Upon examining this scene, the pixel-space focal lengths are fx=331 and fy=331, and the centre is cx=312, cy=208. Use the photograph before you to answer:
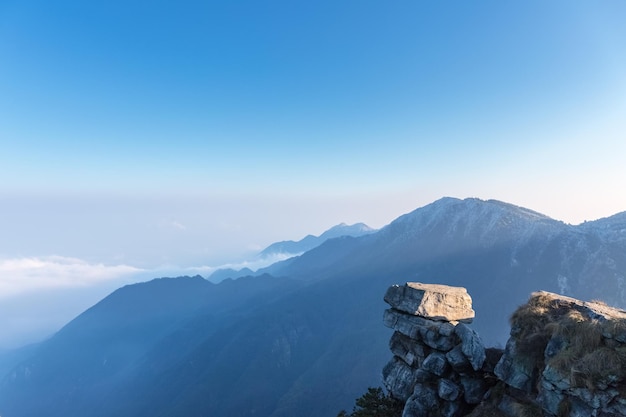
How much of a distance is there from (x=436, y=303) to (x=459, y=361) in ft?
29.3

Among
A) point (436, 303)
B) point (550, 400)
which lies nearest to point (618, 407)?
point (550, 400)

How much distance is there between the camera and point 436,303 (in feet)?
137

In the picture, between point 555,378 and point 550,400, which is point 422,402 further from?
point 555,378

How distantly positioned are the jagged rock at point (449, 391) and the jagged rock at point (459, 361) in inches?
64.0

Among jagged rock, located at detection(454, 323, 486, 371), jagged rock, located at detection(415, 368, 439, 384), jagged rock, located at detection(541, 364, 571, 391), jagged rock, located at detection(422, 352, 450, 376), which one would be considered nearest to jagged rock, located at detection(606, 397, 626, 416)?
jagged rock, located at detection(541, 364, 571, 391)

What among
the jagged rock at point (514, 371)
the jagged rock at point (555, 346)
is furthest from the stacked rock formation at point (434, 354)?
the jagged rock at point (555, 346)

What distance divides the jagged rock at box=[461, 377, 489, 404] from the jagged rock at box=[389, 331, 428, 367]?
626 cm

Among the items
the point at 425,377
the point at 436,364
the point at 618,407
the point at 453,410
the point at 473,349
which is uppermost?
the point at 473,349

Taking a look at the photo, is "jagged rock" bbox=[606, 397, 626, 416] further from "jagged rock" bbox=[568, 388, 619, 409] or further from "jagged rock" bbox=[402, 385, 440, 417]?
"jagged rock" bbox=[402, 385, 440, 417]

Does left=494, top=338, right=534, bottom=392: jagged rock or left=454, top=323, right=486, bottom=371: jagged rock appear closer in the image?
left=494, top=338, right=534, bottom=392: jagged rock

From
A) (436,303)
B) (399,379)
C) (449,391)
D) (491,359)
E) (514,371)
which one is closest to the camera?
(514,371)

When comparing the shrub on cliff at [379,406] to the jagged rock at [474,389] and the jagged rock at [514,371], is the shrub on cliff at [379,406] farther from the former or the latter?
the jagged rock at [514,371]

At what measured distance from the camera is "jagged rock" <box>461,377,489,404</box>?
3231cm

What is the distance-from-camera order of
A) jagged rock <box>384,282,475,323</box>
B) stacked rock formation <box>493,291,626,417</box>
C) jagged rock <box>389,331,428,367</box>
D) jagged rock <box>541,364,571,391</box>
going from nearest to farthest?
1. stacked rock formation <box>493,291,626,417</box>
2. jagged rock <box>541,364,571,391</box>
3. jagged rock <box>389,331,428,367</box>
4. jagged rock <box>384,282,475,323</box>
